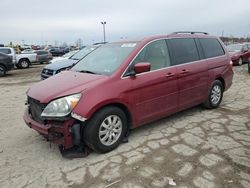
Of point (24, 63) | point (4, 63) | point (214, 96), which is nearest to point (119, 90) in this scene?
point (214, 96)

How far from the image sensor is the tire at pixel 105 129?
3.65 m

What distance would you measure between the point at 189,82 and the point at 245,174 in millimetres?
2285

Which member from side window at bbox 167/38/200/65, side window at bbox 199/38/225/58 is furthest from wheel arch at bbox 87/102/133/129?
side window at bbox 199/38/225/58

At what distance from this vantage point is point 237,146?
3.98 metres

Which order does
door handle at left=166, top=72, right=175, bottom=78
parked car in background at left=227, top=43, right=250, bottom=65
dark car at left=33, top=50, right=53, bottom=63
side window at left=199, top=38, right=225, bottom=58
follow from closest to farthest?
1. door handle at left=166, top=72, right=175, bottom=78
2. side window at left=199, top=38, right=225, bottom=58
3. parked car in background at left=227, top=43, right=250, bottom=65
4. dark car at left=33, top=50, right=53, bottom=63

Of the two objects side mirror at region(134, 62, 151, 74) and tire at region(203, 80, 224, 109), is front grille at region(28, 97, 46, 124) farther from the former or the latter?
tire at region(203, 80, 224, 109)

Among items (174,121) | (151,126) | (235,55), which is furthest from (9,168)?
(235,55)

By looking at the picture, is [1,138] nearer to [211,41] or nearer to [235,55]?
[211,41]

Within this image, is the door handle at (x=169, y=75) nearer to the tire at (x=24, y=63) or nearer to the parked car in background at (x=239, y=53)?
the parked car in background at (x=239, y=53)

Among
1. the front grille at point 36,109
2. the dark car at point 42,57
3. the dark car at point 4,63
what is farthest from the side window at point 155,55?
the dark car at point 42,57

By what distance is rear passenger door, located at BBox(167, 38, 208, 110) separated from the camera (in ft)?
16.1

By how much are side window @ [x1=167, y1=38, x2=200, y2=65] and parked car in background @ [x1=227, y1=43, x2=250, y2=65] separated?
420 inches

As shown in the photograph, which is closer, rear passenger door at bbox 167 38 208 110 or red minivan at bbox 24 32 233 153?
red minivan at bbox 24 32 233 153

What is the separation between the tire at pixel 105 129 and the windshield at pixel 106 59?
690mm
